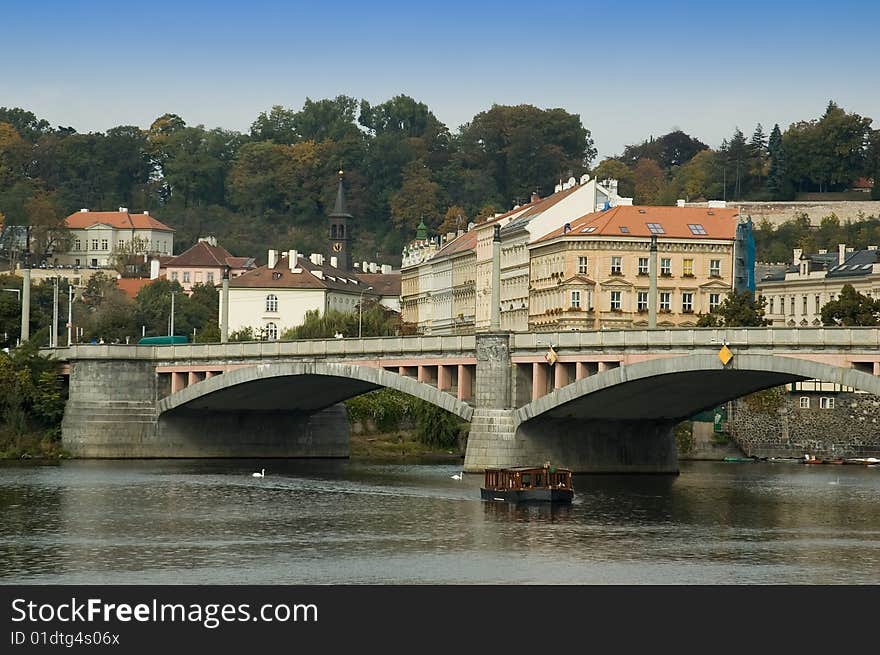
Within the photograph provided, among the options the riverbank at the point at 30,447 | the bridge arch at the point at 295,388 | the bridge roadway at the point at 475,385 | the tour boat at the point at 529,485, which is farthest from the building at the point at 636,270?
the tour boat at the point at 529,485

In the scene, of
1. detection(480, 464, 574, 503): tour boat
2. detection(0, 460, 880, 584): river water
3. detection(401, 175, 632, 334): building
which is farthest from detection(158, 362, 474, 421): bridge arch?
detection(401, 175, 632, 334): building

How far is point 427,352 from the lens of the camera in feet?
372

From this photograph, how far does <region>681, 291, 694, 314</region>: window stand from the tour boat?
201 ft

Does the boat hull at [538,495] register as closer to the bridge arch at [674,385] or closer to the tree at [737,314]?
the bridge arch at [674,385]

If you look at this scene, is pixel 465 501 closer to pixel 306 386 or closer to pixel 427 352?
pixel 427 352

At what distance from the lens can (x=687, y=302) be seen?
158 metres

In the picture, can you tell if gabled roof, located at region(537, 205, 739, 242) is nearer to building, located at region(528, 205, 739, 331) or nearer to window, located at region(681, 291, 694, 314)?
building, located at region(528, 205, 739, 331)

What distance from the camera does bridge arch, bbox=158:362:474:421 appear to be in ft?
371

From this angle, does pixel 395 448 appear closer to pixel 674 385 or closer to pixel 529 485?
pixel 674 385

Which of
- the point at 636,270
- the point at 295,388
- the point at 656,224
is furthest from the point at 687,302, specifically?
the point at 295,388

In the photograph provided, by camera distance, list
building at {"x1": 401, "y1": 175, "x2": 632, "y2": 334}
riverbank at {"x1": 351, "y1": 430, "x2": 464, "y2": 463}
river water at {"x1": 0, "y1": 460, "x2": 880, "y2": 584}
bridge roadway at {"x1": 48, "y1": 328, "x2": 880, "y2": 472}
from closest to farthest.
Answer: river water at {"x1": 0, "y1": 460, "x2": 880, "y2": 584}, bridge roadway at {"x1": 48, "y1": 328, "x2": 880, "y2": 472}, riverbank at {"x1": 351, "y1": 430, "x2": 464, "y2": 463}, building at {"x1": 401, "y1": 175, "x2": 632, "y2": 334}

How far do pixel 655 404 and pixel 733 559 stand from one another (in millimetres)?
35159
